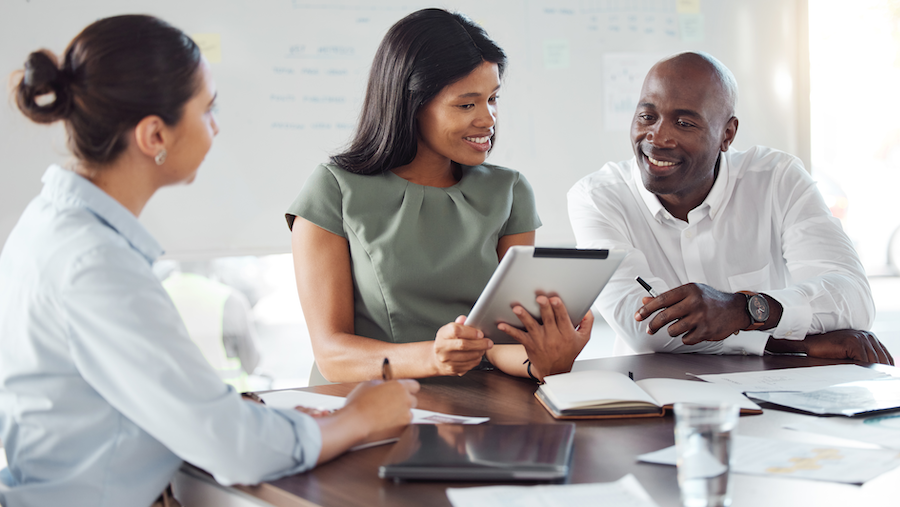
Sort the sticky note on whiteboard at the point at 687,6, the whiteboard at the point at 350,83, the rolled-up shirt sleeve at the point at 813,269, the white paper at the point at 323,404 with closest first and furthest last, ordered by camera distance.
→ 1. the white paper at the point at 323,404
2. the rolled-up shirt sleeve at the point at 813,269
3. the whiteboard at the point at 350,83
4. the sticky note on whiteboard at the point at 687,6

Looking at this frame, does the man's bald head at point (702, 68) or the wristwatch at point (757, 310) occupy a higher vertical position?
the man's bald head at point (702, 68)

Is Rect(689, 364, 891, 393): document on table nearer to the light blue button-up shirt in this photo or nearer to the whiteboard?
the light blue button-up shirt

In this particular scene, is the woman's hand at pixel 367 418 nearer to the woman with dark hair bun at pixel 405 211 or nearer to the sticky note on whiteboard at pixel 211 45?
the woman with dark hair bun at pixel 405 211

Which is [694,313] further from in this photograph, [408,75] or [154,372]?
[154,372]

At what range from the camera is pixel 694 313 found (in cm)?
144

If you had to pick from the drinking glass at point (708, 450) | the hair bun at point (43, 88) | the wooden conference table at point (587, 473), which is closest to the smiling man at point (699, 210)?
the wooden conference table at point (587, 473)

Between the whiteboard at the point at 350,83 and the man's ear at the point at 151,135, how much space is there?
1482mm

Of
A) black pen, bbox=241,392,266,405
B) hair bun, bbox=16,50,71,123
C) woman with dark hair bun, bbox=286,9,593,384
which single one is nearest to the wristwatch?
woman with dark hair bun, bbox=286,9,593,384

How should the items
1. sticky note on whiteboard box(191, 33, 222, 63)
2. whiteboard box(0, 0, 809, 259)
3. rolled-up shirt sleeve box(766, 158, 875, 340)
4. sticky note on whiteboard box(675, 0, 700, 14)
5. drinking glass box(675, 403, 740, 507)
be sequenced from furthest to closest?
sticky note on whiteboard box(675, 0, 700, 14), sticky note on whiteboard box(191, 33, 222, 63), whiteboard box(0, 0, 809, 259), rolled-up shirt sleeve box(766, 158, 875, 340), drinking glass box(675, 403, 740, 507)

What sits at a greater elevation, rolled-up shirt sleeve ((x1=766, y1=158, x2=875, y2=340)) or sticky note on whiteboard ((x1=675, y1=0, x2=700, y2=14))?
sticky note on whiteboard ((x1=675, y1=0, x2=700, y2=14))

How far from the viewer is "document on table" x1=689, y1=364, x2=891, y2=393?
1178 mm

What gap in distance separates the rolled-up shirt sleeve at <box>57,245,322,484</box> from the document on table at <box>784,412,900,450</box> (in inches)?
27.5

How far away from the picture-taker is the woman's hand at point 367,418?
85cm

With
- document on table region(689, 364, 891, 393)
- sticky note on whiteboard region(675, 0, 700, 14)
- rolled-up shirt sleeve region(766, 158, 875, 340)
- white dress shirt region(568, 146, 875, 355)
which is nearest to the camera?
document on table region(689, 364, 891, 393)
